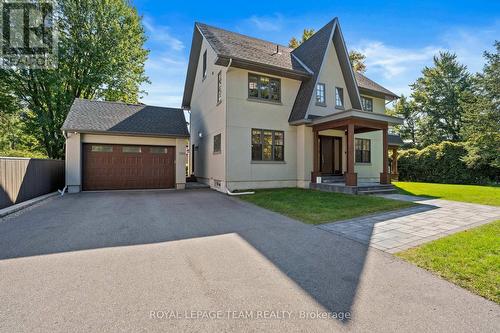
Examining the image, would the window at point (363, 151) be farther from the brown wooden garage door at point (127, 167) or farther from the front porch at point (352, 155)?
the brown wooden garage door at point (127, 167)

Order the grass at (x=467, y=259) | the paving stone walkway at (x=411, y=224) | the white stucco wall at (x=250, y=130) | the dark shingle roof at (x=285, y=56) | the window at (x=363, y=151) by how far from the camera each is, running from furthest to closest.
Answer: the window at (x=363, y=151) < the white stucco wall at (x=250, y=130) < the dark shingle roof at (x=285, y=56) < the paving stone walkway at (x=411, y=224) < the grass at (x=467, y=259)

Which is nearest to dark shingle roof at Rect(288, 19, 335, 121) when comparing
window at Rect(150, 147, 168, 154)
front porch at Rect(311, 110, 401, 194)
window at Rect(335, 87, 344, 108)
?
front porch at Rect(311, 110, 401, 194)

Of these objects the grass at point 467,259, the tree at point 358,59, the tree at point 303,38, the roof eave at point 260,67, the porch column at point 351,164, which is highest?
the tree at point 303,38

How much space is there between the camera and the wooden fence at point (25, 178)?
8.02 m

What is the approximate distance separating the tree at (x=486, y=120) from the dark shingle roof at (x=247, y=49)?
13.7 m

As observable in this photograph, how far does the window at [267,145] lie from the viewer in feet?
41.8

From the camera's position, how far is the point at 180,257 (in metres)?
4.16

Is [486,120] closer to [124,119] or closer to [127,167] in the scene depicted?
[127,167]

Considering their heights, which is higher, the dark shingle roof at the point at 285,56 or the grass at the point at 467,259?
the dark shingle roof at the point at 285,56

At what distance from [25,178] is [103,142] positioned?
4.09m

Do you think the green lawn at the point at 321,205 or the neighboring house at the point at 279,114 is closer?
the green lawn at the point at 321,205

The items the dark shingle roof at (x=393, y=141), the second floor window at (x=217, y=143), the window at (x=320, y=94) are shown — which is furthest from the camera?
the dark shingle roof at (x=393, y=141)

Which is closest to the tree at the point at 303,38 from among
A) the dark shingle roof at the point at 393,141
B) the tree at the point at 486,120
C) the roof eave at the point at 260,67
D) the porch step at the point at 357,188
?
the dark shingle roof at the point at 393,141

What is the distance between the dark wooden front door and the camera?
48.0 ft
